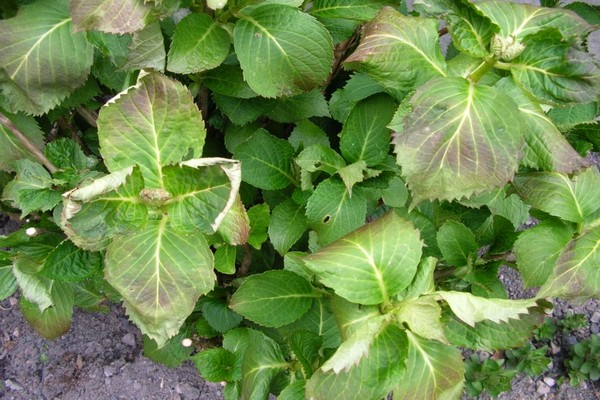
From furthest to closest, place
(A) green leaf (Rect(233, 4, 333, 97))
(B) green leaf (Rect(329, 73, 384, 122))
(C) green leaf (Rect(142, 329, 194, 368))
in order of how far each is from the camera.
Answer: (C) green leaf (Rect(142, 329, 194, 368)) < (B) green leaf (Rect(329, 73, 384, 122)) < (A) green leaf (Rect(233, 4, 333, 97))

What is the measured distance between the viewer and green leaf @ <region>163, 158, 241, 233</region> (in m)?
0.79

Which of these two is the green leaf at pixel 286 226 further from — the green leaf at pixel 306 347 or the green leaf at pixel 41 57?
the green leaf at pixel 41 57

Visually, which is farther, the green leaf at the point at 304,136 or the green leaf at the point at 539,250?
the green leaf at the point at 304,136

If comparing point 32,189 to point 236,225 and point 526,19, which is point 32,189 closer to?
point 236,225

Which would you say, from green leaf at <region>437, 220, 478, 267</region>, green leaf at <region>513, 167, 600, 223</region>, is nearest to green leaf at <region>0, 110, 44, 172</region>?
green leaf at <region>437, 220, 478, 267</region>

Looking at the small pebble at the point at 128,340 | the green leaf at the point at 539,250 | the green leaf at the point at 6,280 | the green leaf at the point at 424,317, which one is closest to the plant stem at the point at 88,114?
the green leaf at the point at 6,280

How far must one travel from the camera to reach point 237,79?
44.3 inches

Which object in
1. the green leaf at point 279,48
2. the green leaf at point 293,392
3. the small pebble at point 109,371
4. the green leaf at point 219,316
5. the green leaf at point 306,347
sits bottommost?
the small pebble at point 109,371

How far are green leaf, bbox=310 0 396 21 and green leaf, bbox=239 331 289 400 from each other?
0.65 m

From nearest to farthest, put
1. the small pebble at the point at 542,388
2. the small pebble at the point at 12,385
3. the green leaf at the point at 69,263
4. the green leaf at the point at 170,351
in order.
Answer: the green leaf at the point at 69,263 < the green leaf at the point at 170,351 < the small pebble at the point at 12,385 < the small pebble at the point at 542,388

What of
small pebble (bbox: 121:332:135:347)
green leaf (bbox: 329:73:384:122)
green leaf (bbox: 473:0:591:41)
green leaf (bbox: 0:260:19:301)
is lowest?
small pebble (bbox: 121:332:135:347)

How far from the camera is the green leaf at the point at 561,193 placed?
1.08m

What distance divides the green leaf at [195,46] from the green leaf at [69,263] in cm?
40

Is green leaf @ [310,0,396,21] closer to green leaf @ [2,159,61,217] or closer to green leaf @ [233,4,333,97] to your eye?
green leaf @ [233,4,333,97]
